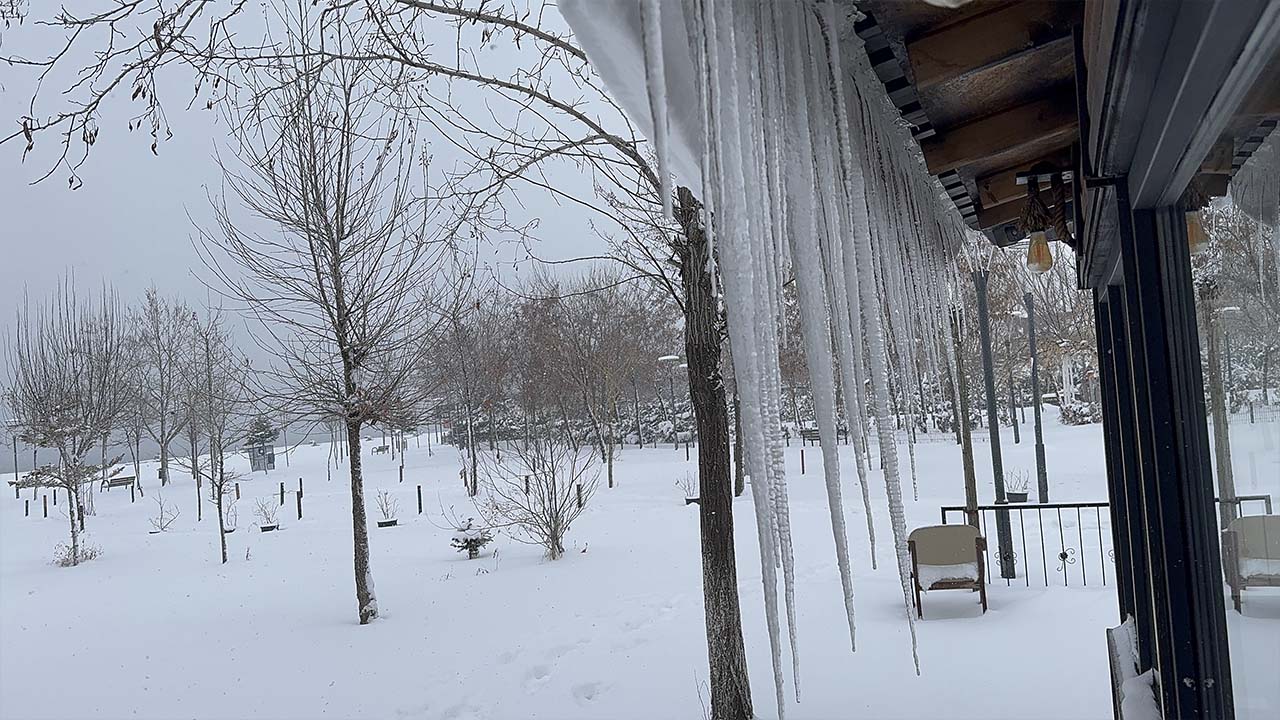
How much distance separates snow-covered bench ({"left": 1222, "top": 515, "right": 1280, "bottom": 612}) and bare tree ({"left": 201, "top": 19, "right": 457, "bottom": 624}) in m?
8.40

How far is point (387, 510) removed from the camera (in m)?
16.3

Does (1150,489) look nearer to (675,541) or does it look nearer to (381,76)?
(381,76)

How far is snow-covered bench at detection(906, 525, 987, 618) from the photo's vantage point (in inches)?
260

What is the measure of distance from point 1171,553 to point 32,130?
11.4 feet

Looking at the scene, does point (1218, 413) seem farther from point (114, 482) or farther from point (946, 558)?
point (114, 482)

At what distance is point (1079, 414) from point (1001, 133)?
2297cm

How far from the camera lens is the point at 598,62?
937 millimetres

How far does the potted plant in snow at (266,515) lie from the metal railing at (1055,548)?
12.0 metres

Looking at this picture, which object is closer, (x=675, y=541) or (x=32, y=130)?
(x=32, y=130)

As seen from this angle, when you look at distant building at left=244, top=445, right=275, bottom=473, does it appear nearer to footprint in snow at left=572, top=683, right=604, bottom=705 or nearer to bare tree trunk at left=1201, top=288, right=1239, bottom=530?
footprint in snow at left=572, top=683, right=604, bottom=705

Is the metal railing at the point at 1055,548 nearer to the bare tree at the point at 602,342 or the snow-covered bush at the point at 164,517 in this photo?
the bare tree at the point at 602,342

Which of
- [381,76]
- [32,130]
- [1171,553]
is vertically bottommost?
[1171,553]

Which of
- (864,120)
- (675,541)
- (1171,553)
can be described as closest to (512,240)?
(864,120)

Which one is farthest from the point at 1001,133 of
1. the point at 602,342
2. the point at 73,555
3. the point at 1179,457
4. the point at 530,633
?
the point at 602,342
